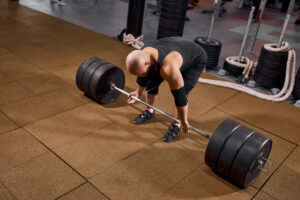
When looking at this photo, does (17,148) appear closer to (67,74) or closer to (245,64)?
(67,74)

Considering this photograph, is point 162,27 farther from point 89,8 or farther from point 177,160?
point 89,8

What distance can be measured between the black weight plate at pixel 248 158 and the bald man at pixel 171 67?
1.58ft

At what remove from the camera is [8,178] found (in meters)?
2.14

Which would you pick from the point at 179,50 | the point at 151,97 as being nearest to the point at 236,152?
the point at 179,50

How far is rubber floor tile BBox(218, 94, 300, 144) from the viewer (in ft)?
10.4

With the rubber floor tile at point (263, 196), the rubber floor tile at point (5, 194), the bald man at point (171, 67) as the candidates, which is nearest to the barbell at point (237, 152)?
the rubber floor tile at point (263, 196)

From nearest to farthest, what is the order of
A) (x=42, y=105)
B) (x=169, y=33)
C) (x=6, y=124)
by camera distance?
(x=6, y=124), (x=42, y=105), (x=169, y=33)

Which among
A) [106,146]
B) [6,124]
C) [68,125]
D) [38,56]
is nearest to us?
[106,146]

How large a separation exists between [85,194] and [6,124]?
116cm

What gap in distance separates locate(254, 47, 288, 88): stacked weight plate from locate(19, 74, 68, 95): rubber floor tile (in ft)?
8.54

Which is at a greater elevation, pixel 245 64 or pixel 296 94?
pixel 245 64

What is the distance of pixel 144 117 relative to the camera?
9.85ft

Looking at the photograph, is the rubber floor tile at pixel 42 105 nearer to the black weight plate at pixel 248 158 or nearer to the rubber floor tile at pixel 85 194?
the rubber floor tile at pixel 85 194

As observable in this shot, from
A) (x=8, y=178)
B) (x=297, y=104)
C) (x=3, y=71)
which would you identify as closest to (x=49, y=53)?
(x=3, y=71)
